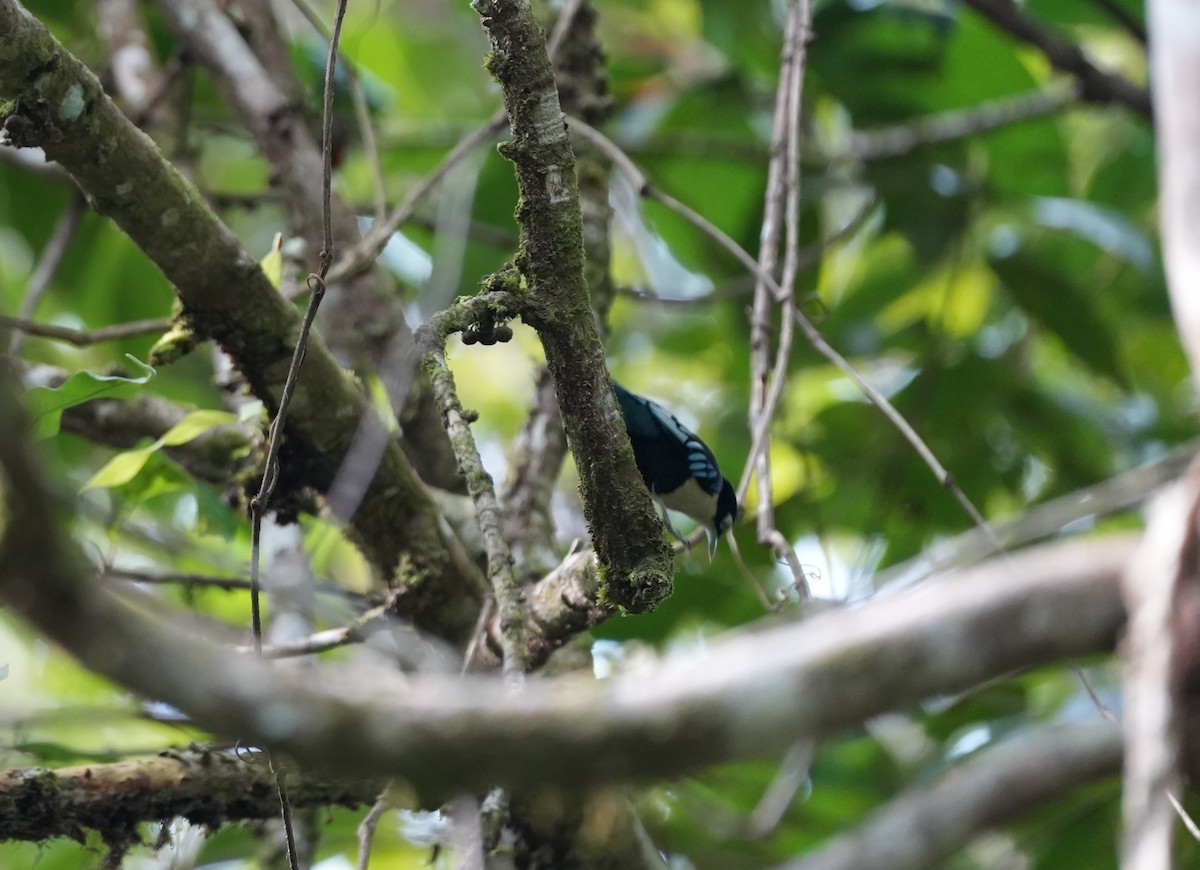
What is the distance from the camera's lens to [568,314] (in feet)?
5.66

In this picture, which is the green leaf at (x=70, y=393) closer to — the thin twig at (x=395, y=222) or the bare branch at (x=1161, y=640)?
the thin twig at (x=395, y=222)

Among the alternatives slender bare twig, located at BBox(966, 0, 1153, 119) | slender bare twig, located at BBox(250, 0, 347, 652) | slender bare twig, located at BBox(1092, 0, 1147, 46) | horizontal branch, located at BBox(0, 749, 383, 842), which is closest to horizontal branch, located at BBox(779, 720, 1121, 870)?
slender bare twig, located at BBox(250, 0, 347, 652)

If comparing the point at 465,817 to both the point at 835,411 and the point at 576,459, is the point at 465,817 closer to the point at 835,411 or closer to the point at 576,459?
the point at 576,459

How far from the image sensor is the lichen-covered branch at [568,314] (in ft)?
5.27

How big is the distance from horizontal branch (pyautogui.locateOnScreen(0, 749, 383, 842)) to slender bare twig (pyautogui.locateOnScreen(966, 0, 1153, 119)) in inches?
131

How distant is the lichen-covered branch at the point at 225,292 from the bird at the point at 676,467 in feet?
1.98

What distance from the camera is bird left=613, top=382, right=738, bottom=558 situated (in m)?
3.11

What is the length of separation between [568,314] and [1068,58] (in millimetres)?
3198

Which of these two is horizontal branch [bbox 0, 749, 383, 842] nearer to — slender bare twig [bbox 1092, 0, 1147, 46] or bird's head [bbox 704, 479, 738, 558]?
bird's head [bbox 704, 479, 738, 558]

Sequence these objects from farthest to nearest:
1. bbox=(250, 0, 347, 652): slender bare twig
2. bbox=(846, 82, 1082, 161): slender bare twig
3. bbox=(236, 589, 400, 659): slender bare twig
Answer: bbox=(846, 82, 1082, 161): slender bare twig, bbox=(236, 589, 400, 659): slender bare twig, bbox=(250, 0, 347, 652): slender bare twig

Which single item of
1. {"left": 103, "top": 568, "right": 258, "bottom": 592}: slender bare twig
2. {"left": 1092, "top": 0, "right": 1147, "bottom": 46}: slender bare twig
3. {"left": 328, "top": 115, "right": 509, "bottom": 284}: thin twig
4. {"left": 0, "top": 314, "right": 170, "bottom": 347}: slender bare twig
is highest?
{"left": 1092, "top": 0, "right": 1147, "bottom": 46}: slender bare twig

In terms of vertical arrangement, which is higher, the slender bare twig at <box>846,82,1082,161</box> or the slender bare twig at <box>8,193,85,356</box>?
the slender bare twig at <box>846,82,1082,161</box>

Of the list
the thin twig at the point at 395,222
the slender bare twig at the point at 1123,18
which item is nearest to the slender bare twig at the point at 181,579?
the thin twig at the point at 395,222

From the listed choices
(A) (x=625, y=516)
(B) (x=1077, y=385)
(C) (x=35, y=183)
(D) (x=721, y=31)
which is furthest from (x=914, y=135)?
(C) (x=35, y=183)
